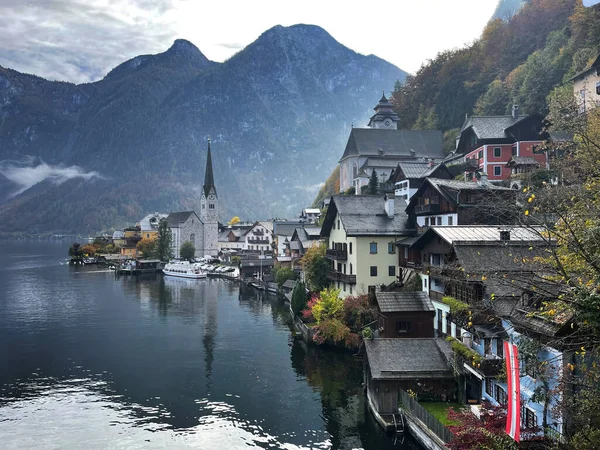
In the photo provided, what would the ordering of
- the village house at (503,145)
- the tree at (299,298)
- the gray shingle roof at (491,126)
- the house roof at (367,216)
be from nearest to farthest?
the house roof at (367,216), the tree at (299,298), the village house at (503,145), the gray shingle roof at (491,126)

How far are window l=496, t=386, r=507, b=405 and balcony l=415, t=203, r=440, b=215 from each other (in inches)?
896

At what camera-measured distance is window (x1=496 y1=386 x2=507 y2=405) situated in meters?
24.8

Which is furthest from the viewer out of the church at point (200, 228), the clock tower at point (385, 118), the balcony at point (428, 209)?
the church at point (200, 228)

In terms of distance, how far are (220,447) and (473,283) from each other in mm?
16073

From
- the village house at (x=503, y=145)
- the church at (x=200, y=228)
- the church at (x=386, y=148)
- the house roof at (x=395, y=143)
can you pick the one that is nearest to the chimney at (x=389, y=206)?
the village house at (x=503, y=145)

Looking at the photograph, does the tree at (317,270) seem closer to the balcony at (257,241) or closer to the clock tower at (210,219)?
the balcony at (257,241)

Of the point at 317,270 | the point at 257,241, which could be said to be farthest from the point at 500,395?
the point at 257,241

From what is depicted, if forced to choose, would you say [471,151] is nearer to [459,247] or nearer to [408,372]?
[459,247]

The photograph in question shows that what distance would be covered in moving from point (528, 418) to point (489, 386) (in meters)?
4.42

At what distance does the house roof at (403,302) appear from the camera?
1437 inches

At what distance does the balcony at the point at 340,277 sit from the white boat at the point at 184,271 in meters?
62.0

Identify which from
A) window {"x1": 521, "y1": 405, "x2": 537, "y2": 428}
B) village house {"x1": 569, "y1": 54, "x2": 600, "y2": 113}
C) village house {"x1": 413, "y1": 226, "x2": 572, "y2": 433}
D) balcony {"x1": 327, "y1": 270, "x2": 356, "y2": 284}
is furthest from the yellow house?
window {"x1": 521, "y1": 405, "x2": 537, "y2": 428}

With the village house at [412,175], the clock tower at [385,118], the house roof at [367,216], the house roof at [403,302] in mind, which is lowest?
the house roof at [403,302]

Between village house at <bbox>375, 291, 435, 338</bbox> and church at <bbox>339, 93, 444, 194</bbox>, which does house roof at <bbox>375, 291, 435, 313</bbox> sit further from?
church at <bbox>339, 93, 444, 194</bbox>
